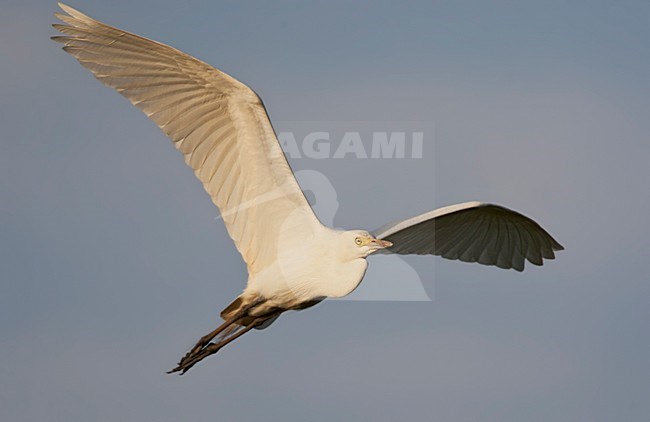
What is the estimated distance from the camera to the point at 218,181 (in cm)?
1689

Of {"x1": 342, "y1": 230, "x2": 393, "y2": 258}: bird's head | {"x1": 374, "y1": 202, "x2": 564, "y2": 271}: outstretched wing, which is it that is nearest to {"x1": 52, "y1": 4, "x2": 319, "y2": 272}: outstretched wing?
{"x1": 342, "y1": 230, "x2": 393, "y2": 258}: bird's head

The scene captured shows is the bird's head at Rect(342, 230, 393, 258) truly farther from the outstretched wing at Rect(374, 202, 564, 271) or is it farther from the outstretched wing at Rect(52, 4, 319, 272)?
the outstretched wing at Rect(374, 202, 564, 271)

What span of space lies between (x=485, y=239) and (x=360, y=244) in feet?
11.6

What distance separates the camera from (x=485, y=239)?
763 inches

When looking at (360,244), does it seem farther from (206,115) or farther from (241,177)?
(206,115)

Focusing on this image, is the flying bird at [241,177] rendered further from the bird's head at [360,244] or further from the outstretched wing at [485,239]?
the outstretched wing at [485,239]

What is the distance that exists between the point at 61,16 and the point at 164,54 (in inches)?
47.3

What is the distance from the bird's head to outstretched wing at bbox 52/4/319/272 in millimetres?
561

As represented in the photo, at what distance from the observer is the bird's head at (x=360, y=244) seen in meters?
16.3

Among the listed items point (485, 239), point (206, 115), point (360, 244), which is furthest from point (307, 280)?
point (485, 239)

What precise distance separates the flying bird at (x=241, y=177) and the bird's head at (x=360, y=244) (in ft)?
0.04

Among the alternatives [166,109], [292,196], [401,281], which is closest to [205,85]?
[166,109]

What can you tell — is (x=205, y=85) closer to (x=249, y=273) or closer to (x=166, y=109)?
(x=166, y=109)

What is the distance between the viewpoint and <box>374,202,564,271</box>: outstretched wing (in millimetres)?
18625
